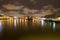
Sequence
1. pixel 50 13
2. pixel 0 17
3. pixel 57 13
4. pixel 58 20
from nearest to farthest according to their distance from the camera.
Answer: pixel 58 20 < pixel 57 13 < pixel 50 13 < pixel 0 17

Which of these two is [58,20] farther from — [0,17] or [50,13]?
[0,17]

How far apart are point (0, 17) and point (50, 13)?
1043 inches

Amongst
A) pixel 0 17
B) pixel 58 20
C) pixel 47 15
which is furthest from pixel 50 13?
pixel 0 17

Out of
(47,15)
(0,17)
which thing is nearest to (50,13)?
(47,15)

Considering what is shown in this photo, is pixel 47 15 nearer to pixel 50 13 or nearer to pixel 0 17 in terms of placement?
pixel 50 13

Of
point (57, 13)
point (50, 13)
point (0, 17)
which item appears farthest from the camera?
point (0, 17)

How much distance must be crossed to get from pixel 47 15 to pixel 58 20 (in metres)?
Answer: 8.66

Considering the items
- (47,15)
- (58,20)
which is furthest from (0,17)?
(58,20)

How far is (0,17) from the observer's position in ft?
181

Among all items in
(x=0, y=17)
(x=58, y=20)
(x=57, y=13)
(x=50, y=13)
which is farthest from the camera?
(x=0, y=17)

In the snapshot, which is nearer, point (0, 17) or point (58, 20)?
point (58, 20)

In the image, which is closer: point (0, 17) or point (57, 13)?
point (57, 13)

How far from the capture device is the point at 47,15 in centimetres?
3500

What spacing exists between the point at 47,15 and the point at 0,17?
25.2 m
